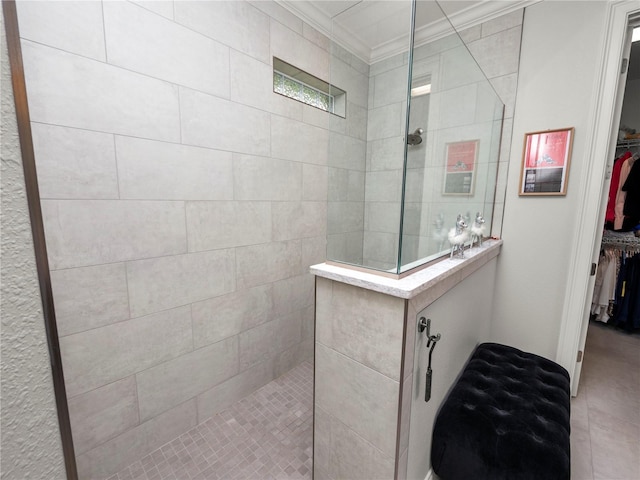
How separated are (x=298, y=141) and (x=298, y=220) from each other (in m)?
0.60

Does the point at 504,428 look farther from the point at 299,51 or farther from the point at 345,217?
the point at 299,51

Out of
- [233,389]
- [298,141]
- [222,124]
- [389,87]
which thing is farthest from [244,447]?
[389,87]

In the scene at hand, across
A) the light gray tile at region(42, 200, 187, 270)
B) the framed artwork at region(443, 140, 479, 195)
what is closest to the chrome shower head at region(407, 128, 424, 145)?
the framed artwork at region(443, 140, 479, 195)

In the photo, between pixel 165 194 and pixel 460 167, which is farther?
pixel 460 167

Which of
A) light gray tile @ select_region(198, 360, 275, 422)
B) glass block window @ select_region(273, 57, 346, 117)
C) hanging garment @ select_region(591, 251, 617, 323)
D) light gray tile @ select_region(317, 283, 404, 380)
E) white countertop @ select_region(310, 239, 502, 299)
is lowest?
light gray tile @ select_region(198, 360, 275, 422)

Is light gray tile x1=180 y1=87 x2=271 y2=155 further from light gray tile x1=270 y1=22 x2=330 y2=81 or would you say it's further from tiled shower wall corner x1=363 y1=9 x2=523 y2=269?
tiled shower wall corner x1=363 y1=9 x2=523 y2=269

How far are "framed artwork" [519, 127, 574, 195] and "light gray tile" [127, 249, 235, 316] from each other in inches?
85.8

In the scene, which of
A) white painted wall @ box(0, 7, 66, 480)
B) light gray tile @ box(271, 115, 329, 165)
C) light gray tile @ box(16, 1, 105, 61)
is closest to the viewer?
white painted wall @ box(0, 7, 66, 480)

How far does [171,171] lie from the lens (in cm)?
145

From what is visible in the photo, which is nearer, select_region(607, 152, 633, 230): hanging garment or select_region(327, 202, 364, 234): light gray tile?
select_region(327, 202, 364, 234): light gray tile

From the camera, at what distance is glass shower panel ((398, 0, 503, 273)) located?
1201 mm

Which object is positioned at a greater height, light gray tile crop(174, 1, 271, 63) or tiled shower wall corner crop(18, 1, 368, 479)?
light gray tile crop(174, 1, 271, 63)

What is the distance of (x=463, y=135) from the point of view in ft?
5.70

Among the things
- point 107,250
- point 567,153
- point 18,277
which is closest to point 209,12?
point 107,250
